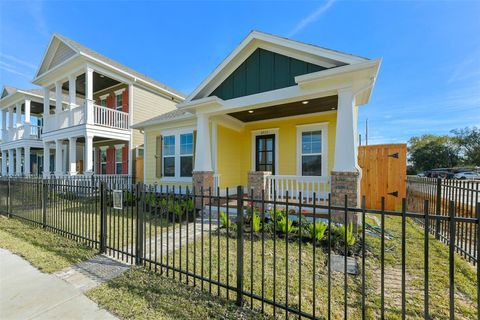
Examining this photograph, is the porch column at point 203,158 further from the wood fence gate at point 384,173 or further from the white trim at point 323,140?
the wood fence gate at point 384,173

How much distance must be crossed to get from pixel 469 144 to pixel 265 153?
60942mm

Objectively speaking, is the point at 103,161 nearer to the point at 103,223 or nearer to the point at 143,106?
the point at 143,106

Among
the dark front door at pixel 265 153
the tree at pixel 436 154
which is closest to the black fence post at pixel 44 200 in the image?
the dark front door at pixel 265 153

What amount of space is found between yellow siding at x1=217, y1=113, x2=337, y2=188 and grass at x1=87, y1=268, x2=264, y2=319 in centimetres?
586

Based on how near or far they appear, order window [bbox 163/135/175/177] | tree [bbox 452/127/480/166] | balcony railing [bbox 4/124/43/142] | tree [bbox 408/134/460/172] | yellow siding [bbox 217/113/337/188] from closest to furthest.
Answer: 1. yellow siding [bbox 217/113/337/188]
2. window [bbox 163/135/175/177]
3. balcony railing [bbox 4/124/43/142]
4. tree [bbox 452/127/480/166]
5. tree [bbox 408/134/460/172]

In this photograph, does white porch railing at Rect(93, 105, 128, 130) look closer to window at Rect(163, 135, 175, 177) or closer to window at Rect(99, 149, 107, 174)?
window at Rect(99, 149, 107, 174)

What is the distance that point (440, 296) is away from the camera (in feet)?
10.3

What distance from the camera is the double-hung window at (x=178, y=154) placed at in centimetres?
1091

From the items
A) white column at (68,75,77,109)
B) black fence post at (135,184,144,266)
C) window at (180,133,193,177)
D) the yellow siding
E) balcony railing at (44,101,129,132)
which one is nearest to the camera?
black fence post at (135,184,144,266)

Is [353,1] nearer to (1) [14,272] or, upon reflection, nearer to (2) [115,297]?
(2) [115,297]

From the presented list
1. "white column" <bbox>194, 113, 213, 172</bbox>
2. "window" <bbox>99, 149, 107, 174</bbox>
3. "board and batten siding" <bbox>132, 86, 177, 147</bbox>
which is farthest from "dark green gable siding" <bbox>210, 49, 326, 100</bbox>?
"window" <bbox>99, 149, 107, 174</bbox>

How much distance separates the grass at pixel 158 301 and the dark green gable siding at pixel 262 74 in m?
5.95

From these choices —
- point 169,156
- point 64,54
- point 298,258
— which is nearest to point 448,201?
point 298,258

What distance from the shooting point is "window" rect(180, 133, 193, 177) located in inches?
427
